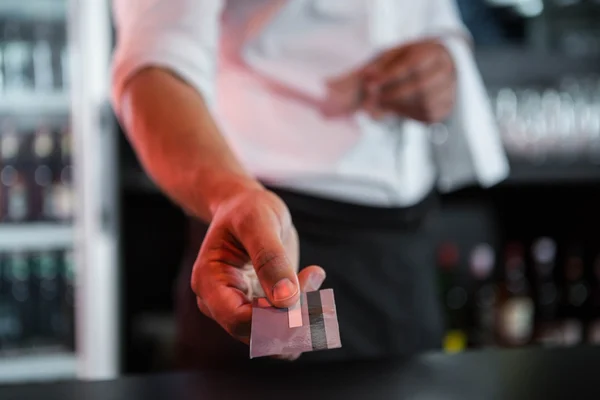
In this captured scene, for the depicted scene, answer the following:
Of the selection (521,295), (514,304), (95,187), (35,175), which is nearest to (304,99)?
(95,187)

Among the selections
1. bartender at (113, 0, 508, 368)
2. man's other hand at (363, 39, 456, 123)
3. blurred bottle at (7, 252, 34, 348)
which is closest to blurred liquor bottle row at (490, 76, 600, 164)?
bartender at (113, 0, 508, 368)

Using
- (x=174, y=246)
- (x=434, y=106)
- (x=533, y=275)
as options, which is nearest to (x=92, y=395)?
(x=434, y=106)

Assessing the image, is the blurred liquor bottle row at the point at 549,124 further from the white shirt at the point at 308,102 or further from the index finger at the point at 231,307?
the index finger at the point at 231,307

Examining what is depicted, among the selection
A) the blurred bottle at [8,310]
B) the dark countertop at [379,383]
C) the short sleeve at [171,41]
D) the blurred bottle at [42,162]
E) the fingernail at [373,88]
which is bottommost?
the blurred bottle at [8,310]

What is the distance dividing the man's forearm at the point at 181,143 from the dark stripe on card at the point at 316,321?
82mm

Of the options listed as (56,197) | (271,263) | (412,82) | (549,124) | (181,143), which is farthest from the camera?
(56,197)

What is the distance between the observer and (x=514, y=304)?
1.86 m

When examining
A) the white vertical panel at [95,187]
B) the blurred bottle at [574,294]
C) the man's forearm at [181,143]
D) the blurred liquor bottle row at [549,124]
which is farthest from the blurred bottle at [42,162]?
the man's forearm at [181,143]

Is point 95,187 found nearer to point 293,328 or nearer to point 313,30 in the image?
point 313,30

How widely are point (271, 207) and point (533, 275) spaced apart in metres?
1.83

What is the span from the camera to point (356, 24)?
2.68 feet

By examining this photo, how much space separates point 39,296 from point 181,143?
1.74 metres

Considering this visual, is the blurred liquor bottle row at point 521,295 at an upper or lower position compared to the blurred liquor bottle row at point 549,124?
lower

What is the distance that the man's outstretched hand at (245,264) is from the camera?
34 cm
